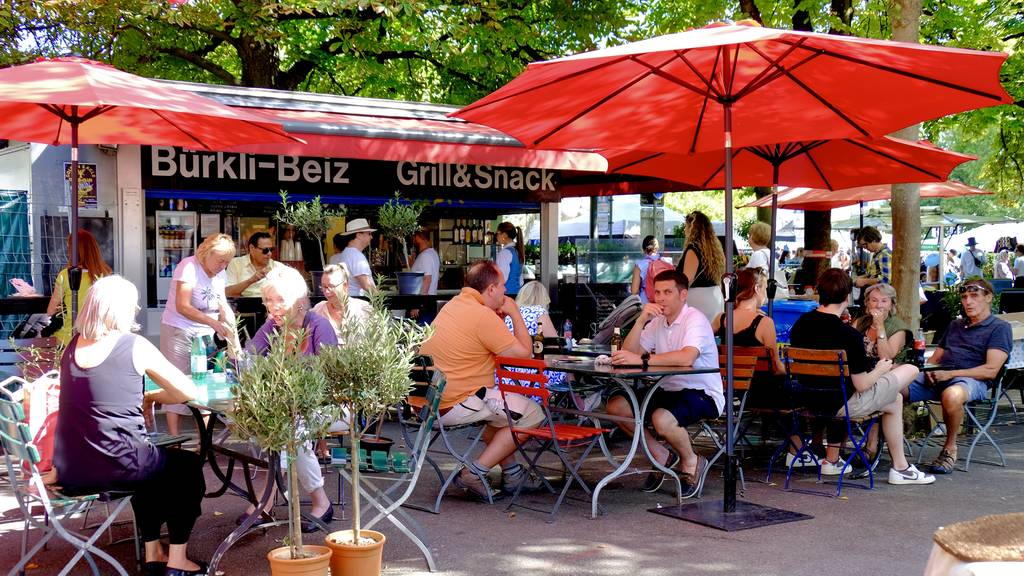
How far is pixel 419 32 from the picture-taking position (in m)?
14.4

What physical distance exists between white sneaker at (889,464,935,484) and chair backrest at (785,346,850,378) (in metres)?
0.87

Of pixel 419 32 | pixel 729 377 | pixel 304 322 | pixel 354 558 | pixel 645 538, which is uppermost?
pixel 419 32

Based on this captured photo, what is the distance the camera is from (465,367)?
21.5 ft

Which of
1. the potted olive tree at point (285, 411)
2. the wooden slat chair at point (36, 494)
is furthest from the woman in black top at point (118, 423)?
the potted olive tree at point (285, 411)

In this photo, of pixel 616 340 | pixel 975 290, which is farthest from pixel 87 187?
pixel 975 290

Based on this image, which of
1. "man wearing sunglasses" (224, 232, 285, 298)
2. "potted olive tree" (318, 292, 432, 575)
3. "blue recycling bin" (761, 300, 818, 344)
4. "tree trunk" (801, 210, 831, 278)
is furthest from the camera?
"tree trunk" (801, 210, 831, 278)

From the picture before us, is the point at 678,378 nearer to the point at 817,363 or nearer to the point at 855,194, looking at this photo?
the point at 817,363

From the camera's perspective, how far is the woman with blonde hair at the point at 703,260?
9523 mm

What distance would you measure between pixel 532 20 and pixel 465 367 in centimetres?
969

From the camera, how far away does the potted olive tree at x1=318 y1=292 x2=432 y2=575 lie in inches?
174

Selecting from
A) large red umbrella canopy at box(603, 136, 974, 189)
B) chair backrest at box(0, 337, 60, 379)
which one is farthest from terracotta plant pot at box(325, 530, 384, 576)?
large red umbrella canopy at box(603, 136, 974, 189)

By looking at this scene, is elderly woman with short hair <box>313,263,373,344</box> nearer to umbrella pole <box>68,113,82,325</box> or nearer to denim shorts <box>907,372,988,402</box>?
umbrella pole <box>68,113,82,325</box>

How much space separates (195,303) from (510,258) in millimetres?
5200

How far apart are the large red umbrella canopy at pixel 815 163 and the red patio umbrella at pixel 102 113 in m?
3.62
